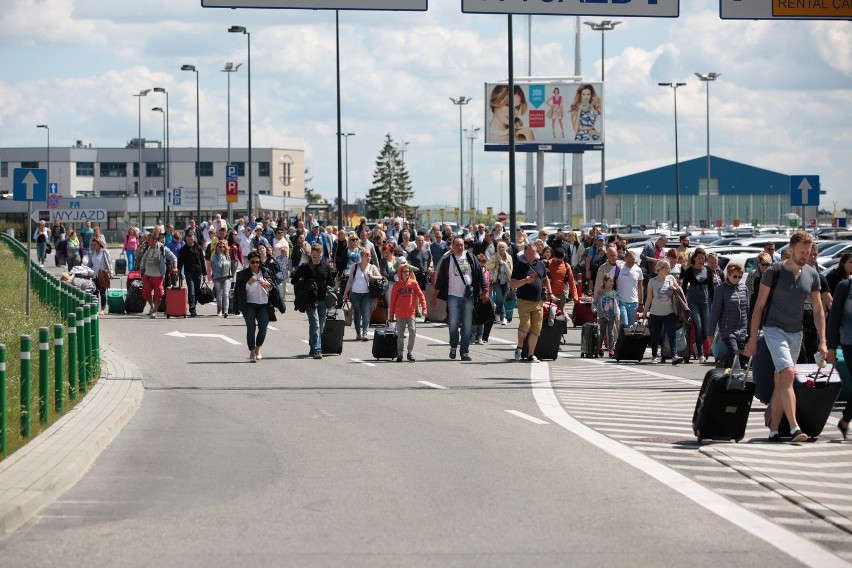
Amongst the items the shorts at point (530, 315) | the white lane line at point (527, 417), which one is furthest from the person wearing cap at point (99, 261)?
the white lane line at point (527, 417)

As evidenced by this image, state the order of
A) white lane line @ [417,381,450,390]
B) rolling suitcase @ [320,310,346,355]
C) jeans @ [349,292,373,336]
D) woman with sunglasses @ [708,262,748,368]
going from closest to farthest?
white lane line @ [417,381,450,390] → woman with sunglasses @ [708,262,748,368] → rolling suitcase @ [320,310,346,355] → jeans @ [349,292,373,336]

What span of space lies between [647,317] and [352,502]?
1297cm

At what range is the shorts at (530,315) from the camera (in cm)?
2108

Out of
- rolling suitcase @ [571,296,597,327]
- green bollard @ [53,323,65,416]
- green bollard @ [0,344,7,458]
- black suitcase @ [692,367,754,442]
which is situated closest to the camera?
green bollard @ [0,344,7,458]

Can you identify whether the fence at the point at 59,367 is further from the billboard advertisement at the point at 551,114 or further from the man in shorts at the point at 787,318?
the billboard advertisement at the point at 551,114

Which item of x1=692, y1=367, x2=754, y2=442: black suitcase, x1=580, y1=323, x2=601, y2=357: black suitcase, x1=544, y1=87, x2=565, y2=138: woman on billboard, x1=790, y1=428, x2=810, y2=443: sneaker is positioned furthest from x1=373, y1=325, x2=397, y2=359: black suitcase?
x1=544, y1=87, x2=565, y2=138: woman on billboard

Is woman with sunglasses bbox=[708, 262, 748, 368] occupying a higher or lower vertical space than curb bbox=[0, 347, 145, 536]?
higher

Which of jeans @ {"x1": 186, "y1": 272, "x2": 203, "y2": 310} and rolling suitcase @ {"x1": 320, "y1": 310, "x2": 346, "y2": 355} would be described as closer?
rolling suitcase @ {"x1": 320, "y1": 310, "x2": 346, "y2": 355}

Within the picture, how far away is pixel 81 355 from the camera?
1599 centimetres

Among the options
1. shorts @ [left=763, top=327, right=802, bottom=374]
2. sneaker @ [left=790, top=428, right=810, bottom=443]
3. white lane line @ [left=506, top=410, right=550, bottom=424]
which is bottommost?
white lane line @ [left=506, top=410, right=550, bottom=424]

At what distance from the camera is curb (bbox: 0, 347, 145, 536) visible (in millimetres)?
9086

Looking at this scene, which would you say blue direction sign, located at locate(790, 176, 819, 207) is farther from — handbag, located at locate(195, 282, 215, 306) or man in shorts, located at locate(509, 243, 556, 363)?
handbag, located at locate(195, 282, 215, 306)

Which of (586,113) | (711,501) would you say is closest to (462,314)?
(711,501)

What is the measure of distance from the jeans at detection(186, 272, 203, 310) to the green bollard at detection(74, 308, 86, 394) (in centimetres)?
1471
